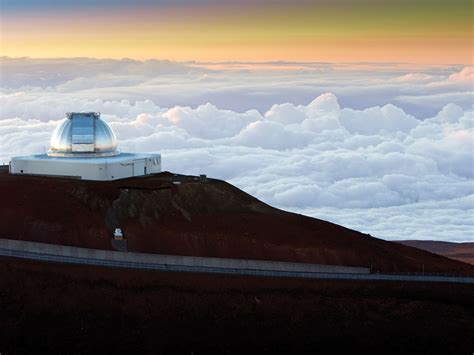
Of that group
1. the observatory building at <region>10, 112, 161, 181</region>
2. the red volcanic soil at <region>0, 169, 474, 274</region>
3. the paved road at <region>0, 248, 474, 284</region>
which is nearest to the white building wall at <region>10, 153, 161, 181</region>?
the observatory building at <region>10, 112, 161, 181</region>

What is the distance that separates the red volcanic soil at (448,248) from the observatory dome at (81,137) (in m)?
43.4

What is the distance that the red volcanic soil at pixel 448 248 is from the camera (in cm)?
8812

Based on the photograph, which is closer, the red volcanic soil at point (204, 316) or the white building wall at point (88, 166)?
the red volcanic soil at point (204, 316)

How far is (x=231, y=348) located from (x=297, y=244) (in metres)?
9.85

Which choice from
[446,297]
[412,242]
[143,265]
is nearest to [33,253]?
[143,265]

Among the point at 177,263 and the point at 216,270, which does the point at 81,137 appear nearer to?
the point at 177,263

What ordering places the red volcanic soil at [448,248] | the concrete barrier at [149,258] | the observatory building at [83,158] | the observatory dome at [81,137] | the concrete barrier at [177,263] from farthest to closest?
the red volcanic soil at [448,248] → the observatory dome at [81,137] → the observatory building at [83,158] → the concrete barrier at [149,258] → the concrete barrier at [177,263]

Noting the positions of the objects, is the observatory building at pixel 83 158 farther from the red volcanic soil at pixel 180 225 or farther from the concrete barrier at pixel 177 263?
the concrete barrier at pixel 177 263

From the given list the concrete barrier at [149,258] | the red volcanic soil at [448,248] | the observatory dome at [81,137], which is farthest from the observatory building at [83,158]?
the red volcanic soil at [448,248]

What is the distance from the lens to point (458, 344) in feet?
143

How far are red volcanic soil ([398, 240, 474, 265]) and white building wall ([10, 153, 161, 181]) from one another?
133 feet

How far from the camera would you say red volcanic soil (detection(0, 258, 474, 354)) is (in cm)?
4272

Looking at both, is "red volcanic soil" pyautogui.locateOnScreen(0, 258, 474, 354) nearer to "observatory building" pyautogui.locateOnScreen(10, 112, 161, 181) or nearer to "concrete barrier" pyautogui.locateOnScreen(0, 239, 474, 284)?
"concrete barrier" pyautogui.locateOnScreen(0, 239, 474, 284)

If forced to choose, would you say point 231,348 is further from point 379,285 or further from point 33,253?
point 33,253
